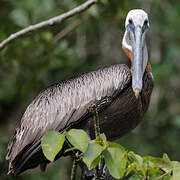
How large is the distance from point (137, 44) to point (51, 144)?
2331 mm

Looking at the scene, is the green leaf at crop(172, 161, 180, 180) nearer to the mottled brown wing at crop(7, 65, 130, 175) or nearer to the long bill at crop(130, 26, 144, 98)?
the long bill at crop(130, 26, 144, 98)

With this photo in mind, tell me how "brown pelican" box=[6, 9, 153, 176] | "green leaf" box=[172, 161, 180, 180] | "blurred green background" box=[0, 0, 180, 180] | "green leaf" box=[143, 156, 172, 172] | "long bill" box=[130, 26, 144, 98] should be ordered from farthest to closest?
1. "blurred green background" box=[0, 0, 180, 180]
2. "brown pelican" box=[6, 9, 153, 176]
3. "long bill" box=[130, 26, 144, 98]
4. "green leaf" box=[143, 156, 172, 172]
5. "green leaf" box=[172, 161, 180, 180]

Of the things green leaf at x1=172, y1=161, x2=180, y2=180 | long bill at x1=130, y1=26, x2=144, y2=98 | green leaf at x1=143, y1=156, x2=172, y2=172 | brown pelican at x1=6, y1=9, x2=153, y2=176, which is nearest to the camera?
green leaf at x1=172, y1=161, x2=180, y2=180

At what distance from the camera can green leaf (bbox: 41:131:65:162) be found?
4031mm

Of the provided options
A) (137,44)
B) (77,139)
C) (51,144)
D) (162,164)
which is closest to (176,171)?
(162,164)

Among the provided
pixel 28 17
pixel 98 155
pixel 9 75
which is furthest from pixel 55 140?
pixel 9 75

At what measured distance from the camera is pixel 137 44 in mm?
6172

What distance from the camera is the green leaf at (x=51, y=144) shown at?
13.2 ft

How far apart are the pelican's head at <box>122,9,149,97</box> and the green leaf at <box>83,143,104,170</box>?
5.56 feet

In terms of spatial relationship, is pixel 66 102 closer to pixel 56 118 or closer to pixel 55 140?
pixel 56 118

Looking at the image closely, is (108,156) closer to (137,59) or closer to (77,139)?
(77,139)

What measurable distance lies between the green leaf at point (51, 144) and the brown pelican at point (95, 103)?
1.77 meters

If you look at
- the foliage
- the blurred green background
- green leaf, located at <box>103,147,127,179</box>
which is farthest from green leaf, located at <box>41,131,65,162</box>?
the blurred green background

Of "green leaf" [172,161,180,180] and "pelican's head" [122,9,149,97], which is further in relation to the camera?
"pelican's head" [122,9,149,97]
